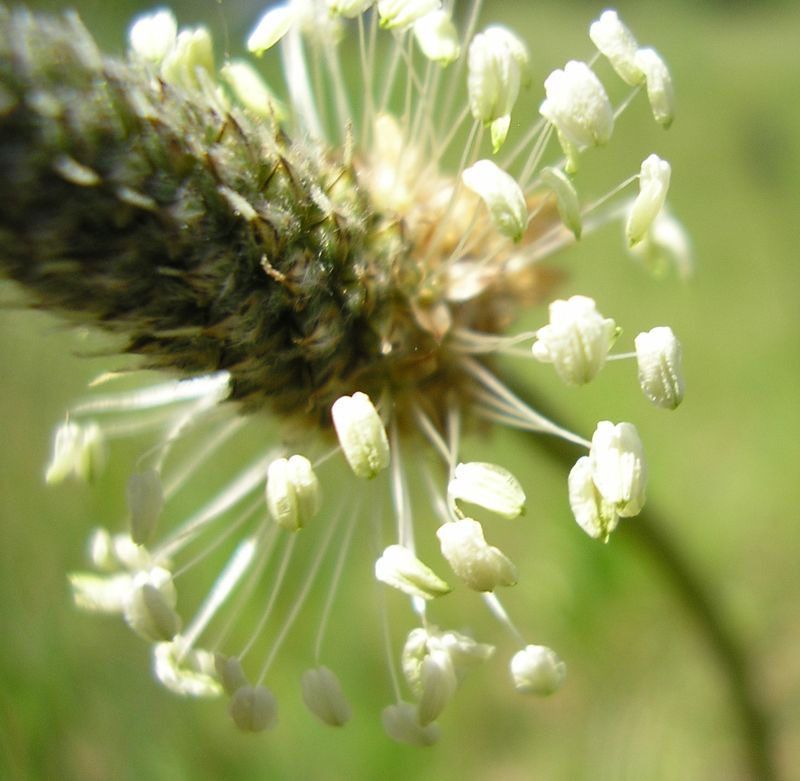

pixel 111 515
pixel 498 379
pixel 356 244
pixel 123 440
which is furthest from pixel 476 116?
pixel 123 440

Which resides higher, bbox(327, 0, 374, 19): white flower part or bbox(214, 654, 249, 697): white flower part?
bbox(327, 0, 374, 19): white flower part

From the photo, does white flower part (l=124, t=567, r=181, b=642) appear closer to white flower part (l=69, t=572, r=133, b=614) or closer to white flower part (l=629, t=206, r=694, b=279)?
white flower part (l=69, t=572, r=133, b=614)

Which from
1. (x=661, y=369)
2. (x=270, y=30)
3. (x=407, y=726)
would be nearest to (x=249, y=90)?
(x=270, y=30)

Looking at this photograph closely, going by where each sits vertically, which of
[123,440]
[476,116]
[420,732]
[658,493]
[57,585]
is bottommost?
[658,493]

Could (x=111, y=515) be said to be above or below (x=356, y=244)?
below

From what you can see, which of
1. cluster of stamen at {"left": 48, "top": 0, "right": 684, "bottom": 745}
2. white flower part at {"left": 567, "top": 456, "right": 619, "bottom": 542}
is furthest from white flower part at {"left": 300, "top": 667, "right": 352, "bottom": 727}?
white flower part at {"left": 567, "top": 456, "right": 619, "bottom": 542}

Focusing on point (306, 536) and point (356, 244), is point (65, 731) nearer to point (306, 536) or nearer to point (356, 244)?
point (306, 536)

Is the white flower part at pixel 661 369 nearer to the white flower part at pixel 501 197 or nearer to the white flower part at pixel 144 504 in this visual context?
the white flower part at pixel 501 197
